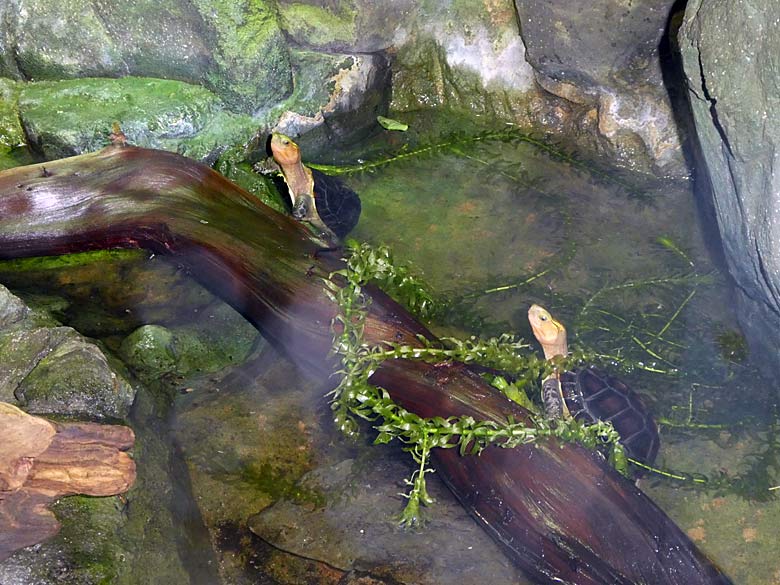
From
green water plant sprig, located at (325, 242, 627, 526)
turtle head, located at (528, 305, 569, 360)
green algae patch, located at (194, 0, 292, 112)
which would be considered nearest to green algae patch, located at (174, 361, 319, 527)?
green water plant sprig, located at (325, 242, 627, 526)

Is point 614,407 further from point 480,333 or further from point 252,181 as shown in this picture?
point 252,181

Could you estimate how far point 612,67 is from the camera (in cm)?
393

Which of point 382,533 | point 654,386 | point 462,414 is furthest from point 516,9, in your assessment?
point 382,533

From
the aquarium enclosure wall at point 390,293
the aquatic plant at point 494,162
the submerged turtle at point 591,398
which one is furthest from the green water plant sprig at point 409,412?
the aquatic plant at point 494,162

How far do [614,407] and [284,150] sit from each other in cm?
187

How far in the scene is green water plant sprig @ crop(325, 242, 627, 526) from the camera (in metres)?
2.60

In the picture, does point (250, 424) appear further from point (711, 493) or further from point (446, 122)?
point (446, 122)

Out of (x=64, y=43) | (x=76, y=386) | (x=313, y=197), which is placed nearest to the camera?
(x=76, y=386)

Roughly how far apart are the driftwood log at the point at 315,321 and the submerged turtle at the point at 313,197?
1.24 ft

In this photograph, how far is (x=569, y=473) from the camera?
8.71ft

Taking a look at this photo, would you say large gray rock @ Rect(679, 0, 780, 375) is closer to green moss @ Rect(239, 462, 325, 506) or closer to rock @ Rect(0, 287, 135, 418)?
green moss @ Rect(239, 462, 325, 506)

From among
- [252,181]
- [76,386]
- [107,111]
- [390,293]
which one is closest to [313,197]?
[252,181]

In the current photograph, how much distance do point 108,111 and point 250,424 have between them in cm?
190

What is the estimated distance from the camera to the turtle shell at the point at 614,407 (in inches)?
114
